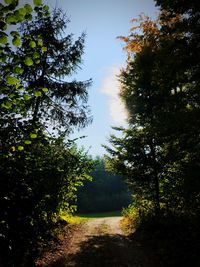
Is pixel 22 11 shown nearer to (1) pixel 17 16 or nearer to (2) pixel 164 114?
(1) pixel 17 16

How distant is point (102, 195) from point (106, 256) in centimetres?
5881

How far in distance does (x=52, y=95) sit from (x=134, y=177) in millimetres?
6432

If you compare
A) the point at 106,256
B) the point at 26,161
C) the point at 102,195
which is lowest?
the point at 106,256

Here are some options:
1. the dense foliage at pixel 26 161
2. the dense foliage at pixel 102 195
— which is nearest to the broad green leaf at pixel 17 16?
the dense foliage at pixel 26 161

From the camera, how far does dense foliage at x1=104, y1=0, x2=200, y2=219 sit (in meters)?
9.04

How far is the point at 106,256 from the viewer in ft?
29.2

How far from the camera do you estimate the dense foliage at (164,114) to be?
9.04 meters

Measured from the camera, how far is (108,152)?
1470 cm

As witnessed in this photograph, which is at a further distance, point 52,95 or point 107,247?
point 52,95

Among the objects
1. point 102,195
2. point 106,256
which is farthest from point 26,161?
point 102,195

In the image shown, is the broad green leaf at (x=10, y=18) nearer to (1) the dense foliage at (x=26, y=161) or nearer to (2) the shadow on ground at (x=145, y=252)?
(1) the dense foliage at (x=26, y=161)

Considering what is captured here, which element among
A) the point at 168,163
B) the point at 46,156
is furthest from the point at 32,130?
the point at 168,163

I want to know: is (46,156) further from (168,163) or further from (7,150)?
(168,163)

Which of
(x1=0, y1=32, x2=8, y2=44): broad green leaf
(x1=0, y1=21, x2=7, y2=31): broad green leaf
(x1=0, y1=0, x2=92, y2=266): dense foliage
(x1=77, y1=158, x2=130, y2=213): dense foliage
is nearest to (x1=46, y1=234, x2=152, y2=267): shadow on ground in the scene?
(x1=0, y1=0, x2=92, y2=266): dense foliage
